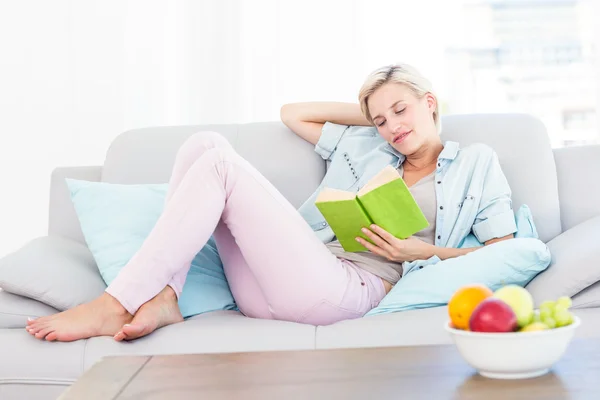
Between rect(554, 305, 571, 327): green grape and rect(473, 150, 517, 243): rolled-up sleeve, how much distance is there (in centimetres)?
105

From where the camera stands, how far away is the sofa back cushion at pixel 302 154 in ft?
7.45

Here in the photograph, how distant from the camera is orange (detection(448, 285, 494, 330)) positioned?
3.47 ft

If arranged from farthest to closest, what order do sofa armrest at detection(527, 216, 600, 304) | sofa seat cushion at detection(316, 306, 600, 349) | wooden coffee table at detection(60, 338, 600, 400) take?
1. sofa armrest at detection(527, 216, 600, 304)
2. sofa seat cushion at detection(316, 306, 600, 349)
3. wooden coffee table at detection(60, 338, 600, 400)

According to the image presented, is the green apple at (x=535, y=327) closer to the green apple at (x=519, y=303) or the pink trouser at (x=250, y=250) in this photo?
the green apple at (x=519, y=303)

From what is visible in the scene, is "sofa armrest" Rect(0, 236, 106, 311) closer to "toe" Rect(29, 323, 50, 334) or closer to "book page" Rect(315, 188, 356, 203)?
"toe" Rect(29, 323, 50, 334)

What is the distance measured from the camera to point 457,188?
2170mm

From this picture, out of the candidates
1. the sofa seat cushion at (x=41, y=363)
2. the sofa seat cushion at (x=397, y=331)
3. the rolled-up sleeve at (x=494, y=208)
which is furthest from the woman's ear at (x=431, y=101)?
the sofa seat cushion at (x=41, y=363)

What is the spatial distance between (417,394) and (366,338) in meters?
0.73

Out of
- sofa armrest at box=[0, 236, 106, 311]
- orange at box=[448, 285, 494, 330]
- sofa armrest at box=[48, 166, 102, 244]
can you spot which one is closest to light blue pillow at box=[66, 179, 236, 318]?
sofa armrest at box=[0, 236, 106, 311]

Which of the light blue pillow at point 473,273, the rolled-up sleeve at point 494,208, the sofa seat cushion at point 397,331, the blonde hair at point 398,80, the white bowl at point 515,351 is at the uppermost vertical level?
the blonde hair at point 398,80

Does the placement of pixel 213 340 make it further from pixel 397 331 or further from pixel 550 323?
pixel 550 323

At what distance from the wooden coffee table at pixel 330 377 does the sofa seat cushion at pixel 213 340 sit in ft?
1.67

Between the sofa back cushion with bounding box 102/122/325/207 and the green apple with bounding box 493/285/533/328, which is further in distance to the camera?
the sofa back cushion with bounding box 102/122/325/207

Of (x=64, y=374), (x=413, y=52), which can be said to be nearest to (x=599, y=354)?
(x=64, y=374)
